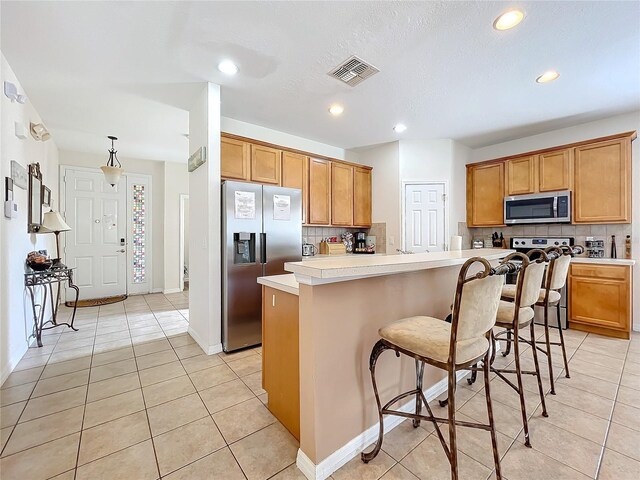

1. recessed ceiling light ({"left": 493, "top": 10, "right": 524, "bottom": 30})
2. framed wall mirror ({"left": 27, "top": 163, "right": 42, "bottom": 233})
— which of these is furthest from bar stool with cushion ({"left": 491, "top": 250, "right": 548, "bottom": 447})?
framed wall mirror ({"left": 27, "top": 163, "right": 42, "bottom": 233})

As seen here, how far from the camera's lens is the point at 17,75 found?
103 inches

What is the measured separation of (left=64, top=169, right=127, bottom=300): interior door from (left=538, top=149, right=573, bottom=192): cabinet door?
23.6 ft

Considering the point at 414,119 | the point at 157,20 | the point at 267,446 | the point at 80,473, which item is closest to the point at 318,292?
the point at 267,446

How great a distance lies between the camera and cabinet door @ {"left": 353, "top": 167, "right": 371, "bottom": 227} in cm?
473

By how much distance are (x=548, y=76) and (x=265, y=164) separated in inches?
124

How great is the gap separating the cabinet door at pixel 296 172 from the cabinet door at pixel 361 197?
41.1 inches

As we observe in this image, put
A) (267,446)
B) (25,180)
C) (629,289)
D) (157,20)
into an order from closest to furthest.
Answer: (267,446), (157,20), (25,180), (629,289)

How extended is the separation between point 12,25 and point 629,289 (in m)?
6.33

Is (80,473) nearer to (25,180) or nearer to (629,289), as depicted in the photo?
(25,180)

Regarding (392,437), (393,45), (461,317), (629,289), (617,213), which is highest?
(393,45)

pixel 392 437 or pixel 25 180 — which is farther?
pixel 25 180

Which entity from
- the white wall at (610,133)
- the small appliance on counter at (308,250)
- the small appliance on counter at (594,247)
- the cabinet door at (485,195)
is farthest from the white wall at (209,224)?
the small appliance on counter at (594,247)

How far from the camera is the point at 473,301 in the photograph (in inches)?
45.2

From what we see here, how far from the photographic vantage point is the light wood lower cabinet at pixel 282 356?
1.59 m
